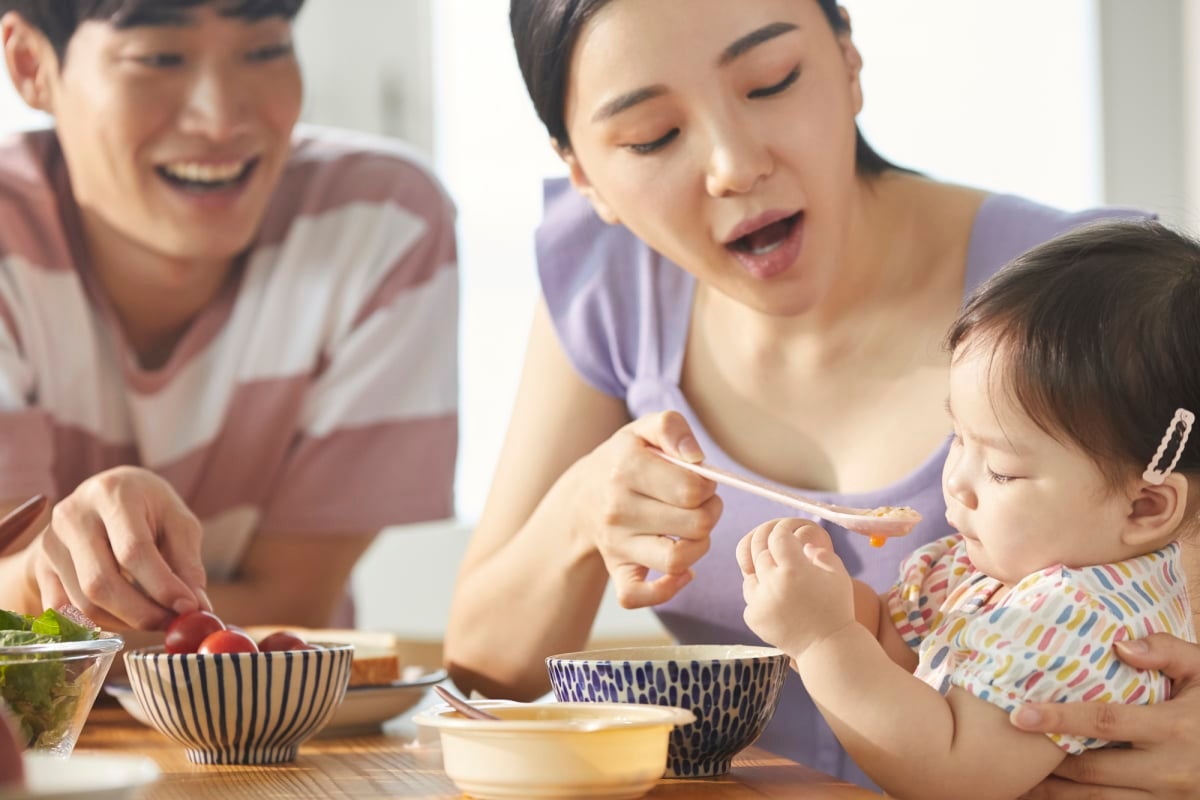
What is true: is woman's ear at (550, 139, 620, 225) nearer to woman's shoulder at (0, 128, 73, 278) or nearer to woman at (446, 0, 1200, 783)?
woman at (446, 0, 1200, 783)

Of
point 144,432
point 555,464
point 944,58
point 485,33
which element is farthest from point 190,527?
point 944,58

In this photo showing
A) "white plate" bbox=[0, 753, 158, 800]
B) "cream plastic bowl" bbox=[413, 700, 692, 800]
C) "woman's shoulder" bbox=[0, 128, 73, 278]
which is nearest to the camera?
"white plate" bbox=[0, 753, 158, 800]

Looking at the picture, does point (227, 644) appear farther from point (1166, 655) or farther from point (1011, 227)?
point (1011, 227)

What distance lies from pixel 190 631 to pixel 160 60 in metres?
0.83

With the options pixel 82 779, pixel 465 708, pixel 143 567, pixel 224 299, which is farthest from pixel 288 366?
pixel 82 779

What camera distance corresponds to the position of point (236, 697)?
1019mm

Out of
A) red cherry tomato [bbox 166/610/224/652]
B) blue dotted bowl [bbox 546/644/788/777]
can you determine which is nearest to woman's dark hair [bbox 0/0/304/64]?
red cherry tomato [bbox 166/610/224/652]

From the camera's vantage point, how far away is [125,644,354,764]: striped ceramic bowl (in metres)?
1.02

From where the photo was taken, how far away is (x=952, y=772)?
0.90 m

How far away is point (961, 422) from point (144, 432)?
3.84 feet

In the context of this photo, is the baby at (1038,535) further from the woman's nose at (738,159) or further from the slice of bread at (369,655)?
the slice of bread at (369,655)

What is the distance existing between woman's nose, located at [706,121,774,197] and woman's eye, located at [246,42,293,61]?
76 cm

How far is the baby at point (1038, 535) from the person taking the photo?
909 mm

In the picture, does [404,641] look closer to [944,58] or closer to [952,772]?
[952,772]
